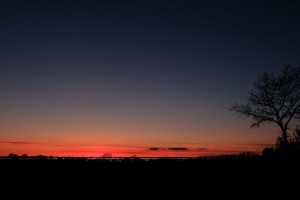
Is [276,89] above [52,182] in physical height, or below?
above

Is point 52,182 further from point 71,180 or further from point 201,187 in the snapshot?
point 201,187

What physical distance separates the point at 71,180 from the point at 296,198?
1574cm

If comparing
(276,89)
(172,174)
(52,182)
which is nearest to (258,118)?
(276,89)

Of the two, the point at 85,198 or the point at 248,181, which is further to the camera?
the point at 85,198

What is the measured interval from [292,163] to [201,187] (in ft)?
32.9

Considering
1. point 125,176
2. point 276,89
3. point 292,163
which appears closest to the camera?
point 292,163

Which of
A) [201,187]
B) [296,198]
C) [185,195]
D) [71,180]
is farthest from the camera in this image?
[71,180]

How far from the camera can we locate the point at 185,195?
62.0ft

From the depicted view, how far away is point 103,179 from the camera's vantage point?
2350 cm

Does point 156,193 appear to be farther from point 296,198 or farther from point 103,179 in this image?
point 296,198

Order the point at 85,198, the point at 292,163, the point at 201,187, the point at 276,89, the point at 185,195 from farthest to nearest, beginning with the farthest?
the point at 276,89, the point at 201,187, the point at 185,195, the point at 85,198, the point at 292,163

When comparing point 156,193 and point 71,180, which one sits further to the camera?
point 71,180

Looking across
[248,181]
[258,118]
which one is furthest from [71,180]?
[258,118]

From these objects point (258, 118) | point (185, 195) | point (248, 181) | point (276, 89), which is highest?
point (276, 89)
